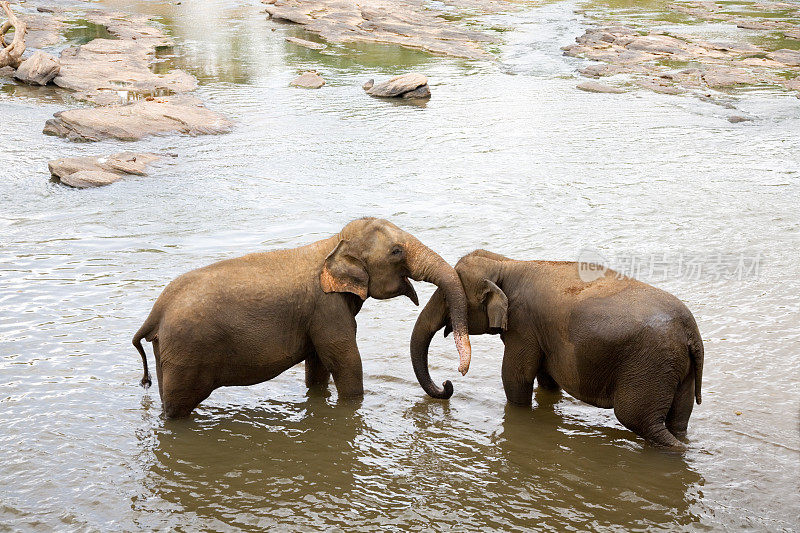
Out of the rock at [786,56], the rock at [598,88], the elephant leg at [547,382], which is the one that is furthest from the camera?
the rock at [786,56]

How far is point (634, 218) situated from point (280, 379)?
6706 mm

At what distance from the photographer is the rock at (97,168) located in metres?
14.0

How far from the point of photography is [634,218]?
12672 millimetres

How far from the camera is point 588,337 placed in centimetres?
637

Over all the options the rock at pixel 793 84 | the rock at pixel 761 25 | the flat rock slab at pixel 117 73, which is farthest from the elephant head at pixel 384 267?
the rock at pixel 761 25

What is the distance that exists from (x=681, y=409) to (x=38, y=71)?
1988 cm

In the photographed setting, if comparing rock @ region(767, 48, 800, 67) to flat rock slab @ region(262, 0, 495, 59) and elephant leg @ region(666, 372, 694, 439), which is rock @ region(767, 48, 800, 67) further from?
elephant leg @ region(666, 372, 694, 439)

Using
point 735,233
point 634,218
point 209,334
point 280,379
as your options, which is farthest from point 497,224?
point 209,334

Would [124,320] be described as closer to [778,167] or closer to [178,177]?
[178,177]

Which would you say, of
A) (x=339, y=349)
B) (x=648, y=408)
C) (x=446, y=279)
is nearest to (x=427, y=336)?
(x=446, y=279)

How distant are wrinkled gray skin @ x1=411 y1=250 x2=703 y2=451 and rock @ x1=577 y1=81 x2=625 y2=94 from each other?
648 inches

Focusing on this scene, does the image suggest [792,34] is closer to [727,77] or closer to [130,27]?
[727,77]

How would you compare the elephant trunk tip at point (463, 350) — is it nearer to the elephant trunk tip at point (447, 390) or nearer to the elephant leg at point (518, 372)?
the elephant leg at point (518, 372)

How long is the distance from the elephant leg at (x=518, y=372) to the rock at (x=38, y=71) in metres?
18.4
